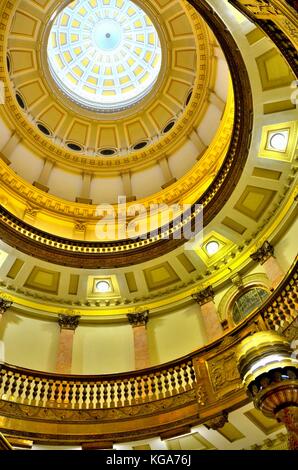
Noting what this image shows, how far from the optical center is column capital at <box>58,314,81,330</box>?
1554 cm

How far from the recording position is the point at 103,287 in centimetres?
1697

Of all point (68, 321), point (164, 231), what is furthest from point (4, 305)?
point (164, 231)

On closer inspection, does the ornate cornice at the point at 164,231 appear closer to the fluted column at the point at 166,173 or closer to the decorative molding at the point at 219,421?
the fluted column at the point at 166,173

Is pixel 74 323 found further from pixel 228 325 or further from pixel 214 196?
pixel 214 196

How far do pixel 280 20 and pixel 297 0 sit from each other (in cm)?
120

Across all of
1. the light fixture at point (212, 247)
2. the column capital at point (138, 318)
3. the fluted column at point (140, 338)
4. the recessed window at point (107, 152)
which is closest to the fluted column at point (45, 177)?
the recessed window at point (107, 152)

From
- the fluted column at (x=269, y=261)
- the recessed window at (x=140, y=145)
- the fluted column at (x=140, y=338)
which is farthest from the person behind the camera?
the recessed window at (x=140, y=145)

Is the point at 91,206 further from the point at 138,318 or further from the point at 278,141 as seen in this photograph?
the point at 278,141

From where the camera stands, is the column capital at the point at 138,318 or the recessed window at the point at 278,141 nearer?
the recessed window at the point at 278,141

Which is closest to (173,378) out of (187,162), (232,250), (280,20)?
(232,250)

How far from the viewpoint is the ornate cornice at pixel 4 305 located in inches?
587

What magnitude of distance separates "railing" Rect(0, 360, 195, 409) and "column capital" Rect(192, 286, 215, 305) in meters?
4.68

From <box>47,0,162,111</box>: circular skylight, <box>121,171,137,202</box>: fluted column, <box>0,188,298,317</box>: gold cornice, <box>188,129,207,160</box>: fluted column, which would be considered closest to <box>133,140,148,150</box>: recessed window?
<box>121,171,137,202</box>: fluted column

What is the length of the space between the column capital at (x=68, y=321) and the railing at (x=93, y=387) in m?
4.30
